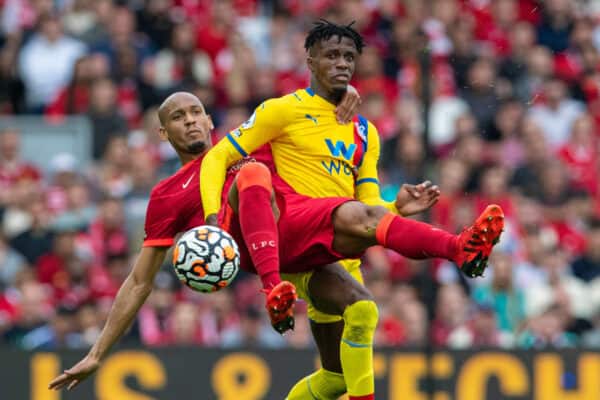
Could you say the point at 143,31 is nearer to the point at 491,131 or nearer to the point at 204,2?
the point at 204,2

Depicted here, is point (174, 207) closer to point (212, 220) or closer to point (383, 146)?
point (212, 220)

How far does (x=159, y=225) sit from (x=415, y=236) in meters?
1.67

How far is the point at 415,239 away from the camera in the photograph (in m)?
7.66

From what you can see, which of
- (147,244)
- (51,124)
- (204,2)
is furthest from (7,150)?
(147,244)

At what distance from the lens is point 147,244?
8.67 metres

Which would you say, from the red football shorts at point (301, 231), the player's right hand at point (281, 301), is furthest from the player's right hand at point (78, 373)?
the player's right hand at point (281, 301)

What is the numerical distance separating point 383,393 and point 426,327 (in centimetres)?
76

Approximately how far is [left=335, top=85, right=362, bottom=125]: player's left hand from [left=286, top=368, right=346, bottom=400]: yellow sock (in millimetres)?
1492

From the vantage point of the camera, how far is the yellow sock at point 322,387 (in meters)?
8.82

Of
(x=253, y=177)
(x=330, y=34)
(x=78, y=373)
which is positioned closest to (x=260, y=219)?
(x=253, y=177)

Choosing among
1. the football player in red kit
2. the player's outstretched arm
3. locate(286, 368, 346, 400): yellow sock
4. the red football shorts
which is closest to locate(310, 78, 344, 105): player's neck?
the football player in red kit

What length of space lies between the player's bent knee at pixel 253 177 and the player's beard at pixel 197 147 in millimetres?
580

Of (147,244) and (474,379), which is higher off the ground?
(147,244)

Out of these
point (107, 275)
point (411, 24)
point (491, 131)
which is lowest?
point (107, 275)
